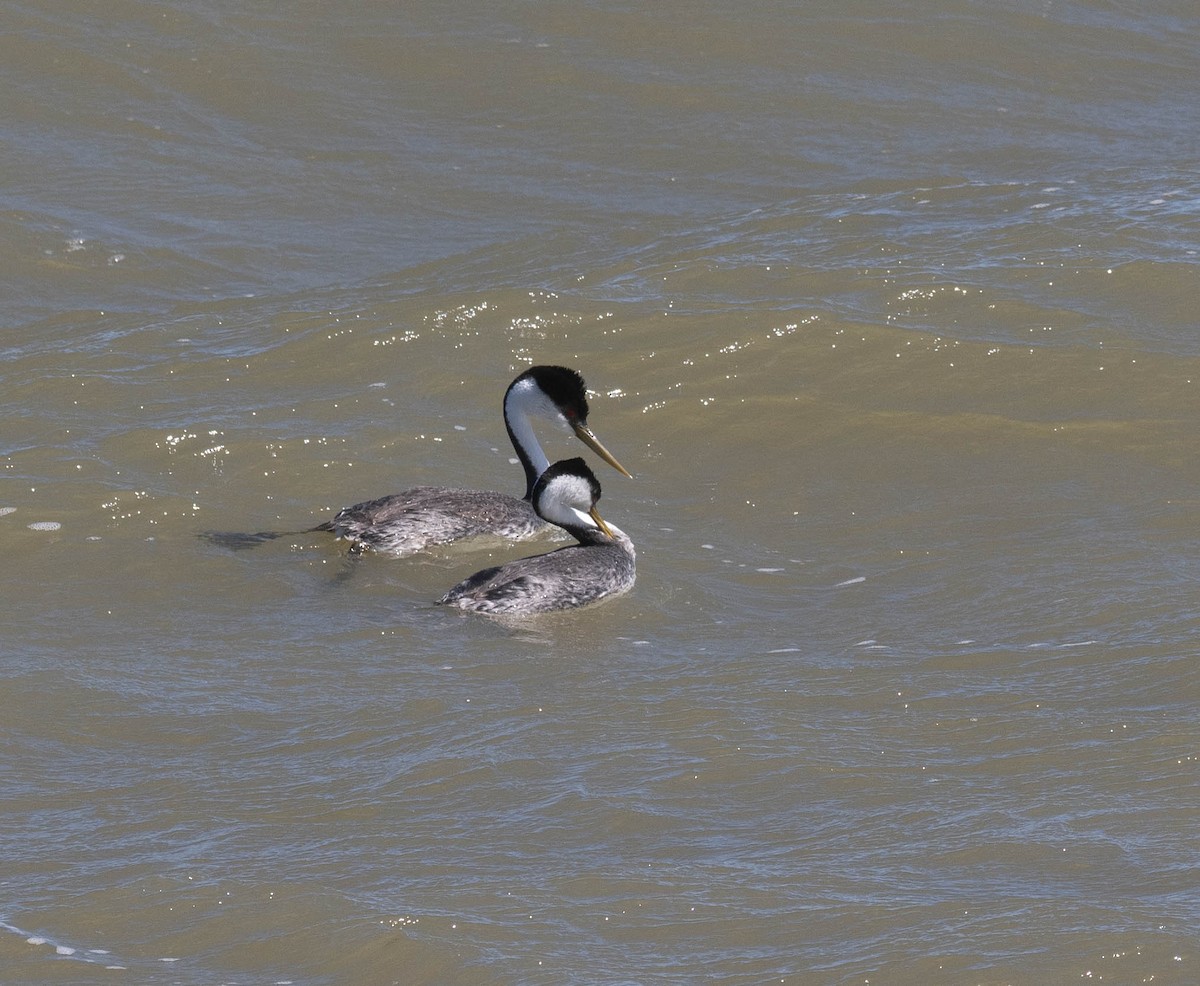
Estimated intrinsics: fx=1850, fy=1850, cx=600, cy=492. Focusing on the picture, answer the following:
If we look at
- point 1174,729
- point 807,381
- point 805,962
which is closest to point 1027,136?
point 807,381

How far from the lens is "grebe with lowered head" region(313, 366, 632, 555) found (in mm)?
8789

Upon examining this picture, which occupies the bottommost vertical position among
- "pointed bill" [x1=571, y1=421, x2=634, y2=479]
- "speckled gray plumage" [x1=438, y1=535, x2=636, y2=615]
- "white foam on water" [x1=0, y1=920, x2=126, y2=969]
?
"white foam on water" [x1=0, y1=920, x2=126, y2=969]

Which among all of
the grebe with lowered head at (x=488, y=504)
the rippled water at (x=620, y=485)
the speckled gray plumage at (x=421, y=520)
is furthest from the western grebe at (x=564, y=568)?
the speckled gray plumage at (x=421, y=520)

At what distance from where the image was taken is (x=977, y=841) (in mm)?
5652

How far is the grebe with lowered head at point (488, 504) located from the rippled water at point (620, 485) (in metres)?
0.19

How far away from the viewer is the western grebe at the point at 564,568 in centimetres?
815

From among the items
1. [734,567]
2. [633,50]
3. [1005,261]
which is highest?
[633,50]

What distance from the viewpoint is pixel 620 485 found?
10.1m

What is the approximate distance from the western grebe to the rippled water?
0.42 feet

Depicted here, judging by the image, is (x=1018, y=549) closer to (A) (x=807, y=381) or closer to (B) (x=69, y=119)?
(A) (x=807, y=381)

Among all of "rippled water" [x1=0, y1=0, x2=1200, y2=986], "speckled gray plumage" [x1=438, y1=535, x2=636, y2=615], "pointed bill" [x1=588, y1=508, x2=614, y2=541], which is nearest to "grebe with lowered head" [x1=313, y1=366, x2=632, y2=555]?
"rippled water" [x1=0, y1=0, x2=1200, y2=986]

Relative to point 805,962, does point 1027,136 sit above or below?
above

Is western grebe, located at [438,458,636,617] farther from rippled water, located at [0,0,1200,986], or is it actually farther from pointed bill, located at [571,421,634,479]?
pointed bill, located at [571,421,634,479]

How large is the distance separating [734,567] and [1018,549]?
1.35 m
